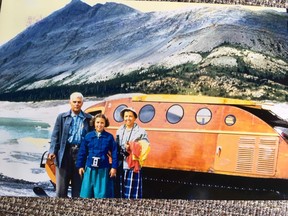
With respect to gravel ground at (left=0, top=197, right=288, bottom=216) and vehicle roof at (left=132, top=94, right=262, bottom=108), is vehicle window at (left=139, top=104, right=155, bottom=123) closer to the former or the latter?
vehicle roof at (left=132, top=94, right=262, bottom=108)

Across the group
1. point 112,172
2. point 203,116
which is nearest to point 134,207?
point 112,172

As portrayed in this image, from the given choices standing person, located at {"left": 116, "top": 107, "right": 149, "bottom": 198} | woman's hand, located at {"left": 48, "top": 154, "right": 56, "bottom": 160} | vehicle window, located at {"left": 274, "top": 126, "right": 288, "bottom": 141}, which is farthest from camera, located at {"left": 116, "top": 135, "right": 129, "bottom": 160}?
vehicle window, located at {"left": 274, "top": 126, "right": 288, "bottom": 141}

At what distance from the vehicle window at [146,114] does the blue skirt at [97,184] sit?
0.10 m

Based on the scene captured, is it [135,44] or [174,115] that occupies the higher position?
[135,44]

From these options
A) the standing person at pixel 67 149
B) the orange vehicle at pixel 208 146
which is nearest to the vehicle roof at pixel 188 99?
the orange vehicle at pixel 208 146

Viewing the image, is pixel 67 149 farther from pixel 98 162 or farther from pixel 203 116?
pixel 203 116

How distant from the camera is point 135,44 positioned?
0.79m

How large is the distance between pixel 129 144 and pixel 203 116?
0.13 metres

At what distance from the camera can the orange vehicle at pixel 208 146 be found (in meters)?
0.75

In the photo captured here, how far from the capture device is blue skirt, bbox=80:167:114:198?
752mm

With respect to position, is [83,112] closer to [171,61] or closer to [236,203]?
[171,61]

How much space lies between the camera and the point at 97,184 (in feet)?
2.48

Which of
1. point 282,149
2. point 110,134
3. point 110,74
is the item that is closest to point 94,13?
point 110,74

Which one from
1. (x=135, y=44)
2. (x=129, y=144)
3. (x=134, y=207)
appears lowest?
(x=134, y=207)
